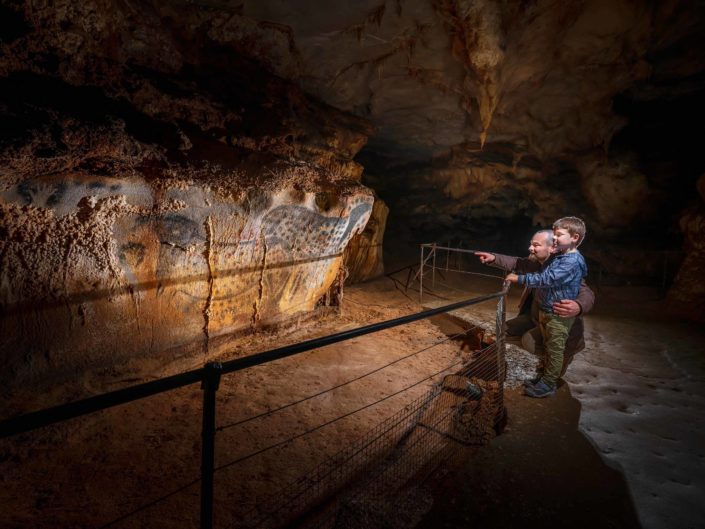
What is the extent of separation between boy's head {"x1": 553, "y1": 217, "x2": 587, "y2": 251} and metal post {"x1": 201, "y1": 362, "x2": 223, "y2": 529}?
3.30 metres

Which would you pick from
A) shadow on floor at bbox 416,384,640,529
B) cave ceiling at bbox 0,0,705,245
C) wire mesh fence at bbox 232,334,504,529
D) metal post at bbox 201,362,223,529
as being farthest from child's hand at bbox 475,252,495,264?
metal post at bbox 201,362,223,529

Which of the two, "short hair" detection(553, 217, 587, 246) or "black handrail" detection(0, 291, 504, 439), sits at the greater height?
"short hair" detection(553, 217, 587, 246)

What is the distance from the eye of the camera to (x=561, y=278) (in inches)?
132

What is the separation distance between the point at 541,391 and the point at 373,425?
1.75m

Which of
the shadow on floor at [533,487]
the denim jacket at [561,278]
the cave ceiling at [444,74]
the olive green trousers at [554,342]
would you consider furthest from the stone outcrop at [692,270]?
the shadow on floor at [533,487]

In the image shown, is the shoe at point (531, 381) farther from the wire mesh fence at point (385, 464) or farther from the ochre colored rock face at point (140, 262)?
the ochre colored rock face at point (140, 262)

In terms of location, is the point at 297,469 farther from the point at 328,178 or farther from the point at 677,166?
the point at 677,166

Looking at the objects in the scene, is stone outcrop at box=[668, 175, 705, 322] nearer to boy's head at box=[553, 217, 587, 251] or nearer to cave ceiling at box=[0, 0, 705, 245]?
cave ceiling at box=[0, 0, 705, 245]

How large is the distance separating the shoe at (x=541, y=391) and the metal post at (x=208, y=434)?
10.8 ft

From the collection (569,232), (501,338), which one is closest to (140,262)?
(501,338)

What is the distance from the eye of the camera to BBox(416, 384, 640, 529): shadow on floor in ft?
6.95

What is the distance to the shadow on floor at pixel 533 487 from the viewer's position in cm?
212

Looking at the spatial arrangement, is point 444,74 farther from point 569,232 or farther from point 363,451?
point 363,451

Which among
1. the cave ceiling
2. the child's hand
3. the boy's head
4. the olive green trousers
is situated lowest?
the olive green trousers
